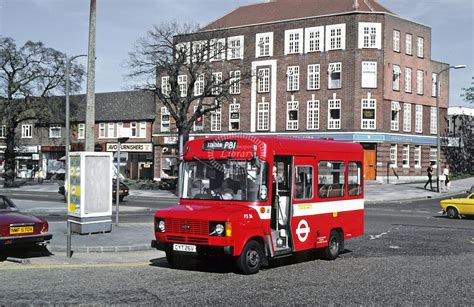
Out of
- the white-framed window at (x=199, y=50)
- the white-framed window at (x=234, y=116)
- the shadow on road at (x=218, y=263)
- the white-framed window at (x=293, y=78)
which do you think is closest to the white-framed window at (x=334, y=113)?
the white-framed window at (x=293, y=78)

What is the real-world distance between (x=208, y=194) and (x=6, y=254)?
5.14 metres

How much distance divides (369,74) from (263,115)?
34.3 feet

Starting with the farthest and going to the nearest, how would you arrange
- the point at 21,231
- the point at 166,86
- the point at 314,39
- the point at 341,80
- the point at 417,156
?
the point at 417,156, the point at 314,39, the point at 166,86, the point at 341,80, the point at 21,231

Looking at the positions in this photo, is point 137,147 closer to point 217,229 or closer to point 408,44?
point 408,44

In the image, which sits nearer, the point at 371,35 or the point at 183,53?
the point at 183,53

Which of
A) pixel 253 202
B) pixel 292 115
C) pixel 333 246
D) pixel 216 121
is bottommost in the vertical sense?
pixel 333 246

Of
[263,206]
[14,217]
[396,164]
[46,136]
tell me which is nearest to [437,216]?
[263,206]

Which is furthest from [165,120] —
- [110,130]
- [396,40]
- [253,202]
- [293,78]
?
[253,202]

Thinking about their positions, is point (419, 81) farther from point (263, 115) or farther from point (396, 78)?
point (263, 115)

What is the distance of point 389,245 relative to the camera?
16.2m

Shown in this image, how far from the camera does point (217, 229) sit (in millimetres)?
10828

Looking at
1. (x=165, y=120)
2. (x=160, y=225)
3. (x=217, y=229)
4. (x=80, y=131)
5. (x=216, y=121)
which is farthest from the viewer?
(x=80, y=131)

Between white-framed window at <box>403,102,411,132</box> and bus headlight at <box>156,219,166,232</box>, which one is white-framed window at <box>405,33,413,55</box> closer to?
white-framed window at <box>403,102,411,132</box>

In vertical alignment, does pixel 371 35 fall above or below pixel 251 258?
above
